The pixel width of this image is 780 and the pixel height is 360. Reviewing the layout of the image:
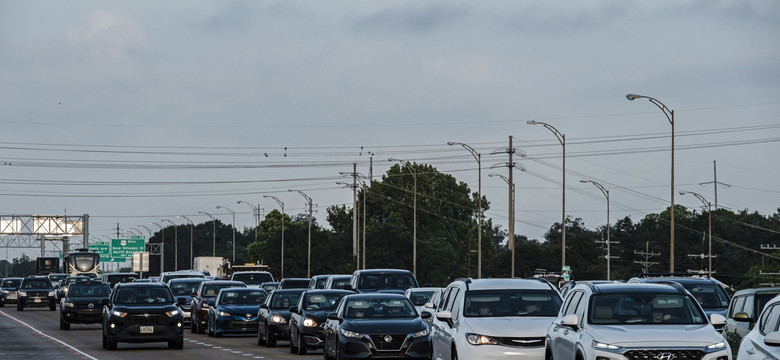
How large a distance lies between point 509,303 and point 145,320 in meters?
14.6

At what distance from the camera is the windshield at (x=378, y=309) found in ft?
86.6

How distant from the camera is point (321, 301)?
3219cm

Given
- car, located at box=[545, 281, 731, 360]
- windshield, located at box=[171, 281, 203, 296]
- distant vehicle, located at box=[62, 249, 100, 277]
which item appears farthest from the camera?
distant vehicle, located at box=[62, 249, 100, 277]

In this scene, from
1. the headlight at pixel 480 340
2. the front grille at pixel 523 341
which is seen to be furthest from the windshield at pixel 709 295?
the headlight at pixel 480 340

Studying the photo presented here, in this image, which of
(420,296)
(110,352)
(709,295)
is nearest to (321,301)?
(420,296)

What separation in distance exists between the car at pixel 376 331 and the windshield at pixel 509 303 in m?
4.31

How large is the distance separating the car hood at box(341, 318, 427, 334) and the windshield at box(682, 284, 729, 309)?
5.94 meters

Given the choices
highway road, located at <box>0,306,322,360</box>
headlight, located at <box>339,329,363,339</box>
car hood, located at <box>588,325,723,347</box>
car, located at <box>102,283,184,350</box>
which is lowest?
highway road, located at <box>0,306,322,360</box>

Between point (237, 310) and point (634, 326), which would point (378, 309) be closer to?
point (634, 326)

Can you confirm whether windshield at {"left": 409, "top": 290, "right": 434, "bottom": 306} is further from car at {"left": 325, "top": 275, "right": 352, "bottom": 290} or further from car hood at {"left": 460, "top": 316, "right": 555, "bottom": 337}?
car hood at {"left": 460, "top": 316, "right": 555, "bottom": 337}

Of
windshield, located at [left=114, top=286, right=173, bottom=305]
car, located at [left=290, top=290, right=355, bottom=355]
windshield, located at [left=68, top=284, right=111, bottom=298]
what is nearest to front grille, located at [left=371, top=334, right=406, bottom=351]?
car, located at [left=290, top=290, right=355, bottom=355]

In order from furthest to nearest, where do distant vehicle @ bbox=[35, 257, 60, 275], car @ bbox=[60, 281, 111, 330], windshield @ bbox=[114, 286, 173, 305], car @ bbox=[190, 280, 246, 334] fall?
1. distant vehicle @ bbox=[35, 257, 60, 275]
2. car @ bbox=[60, 281, 111, 330]
3. car @ bbox=[190, 280, 246, 334]
4. windshield @ bbox=[114, 286, 173, 305]

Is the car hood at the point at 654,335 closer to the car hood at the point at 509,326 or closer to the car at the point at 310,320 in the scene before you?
the car hood at the point at 509,326

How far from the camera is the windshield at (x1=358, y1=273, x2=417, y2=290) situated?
127 ft
